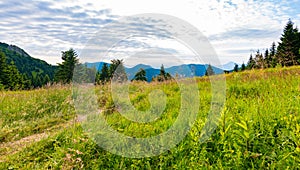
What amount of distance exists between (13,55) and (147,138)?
564 feet

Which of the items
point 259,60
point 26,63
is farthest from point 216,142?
point 26,63

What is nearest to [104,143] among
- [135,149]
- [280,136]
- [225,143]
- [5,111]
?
[135,149]

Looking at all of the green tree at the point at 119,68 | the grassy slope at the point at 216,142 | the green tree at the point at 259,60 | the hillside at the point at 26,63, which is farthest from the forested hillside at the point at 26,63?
the grassy slope at the point at 216,142

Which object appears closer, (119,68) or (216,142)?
(216,142)

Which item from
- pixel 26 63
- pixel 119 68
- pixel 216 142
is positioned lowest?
pixel 216 142

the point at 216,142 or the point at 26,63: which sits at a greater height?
the point at 26,63

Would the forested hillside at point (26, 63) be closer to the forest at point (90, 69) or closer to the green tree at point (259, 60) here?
the forest at point (90, 69)

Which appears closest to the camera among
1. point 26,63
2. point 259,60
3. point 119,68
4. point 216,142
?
point 216,142

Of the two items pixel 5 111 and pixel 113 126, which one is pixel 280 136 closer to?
pixel 113 126

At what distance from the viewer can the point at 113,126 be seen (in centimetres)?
502

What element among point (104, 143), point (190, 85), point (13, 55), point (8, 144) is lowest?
point (8, 144)

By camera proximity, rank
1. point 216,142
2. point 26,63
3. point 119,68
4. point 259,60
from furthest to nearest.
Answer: point 26,63 → point 259,60 → point 119,68 → point 216,142

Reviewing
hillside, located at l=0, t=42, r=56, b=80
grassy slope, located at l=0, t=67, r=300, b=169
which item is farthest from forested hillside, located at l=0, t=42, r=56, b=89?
grassy slope, located at l=0, t=67, r=300, b=169

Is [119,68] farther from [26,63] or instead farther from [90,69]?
[26,63]
